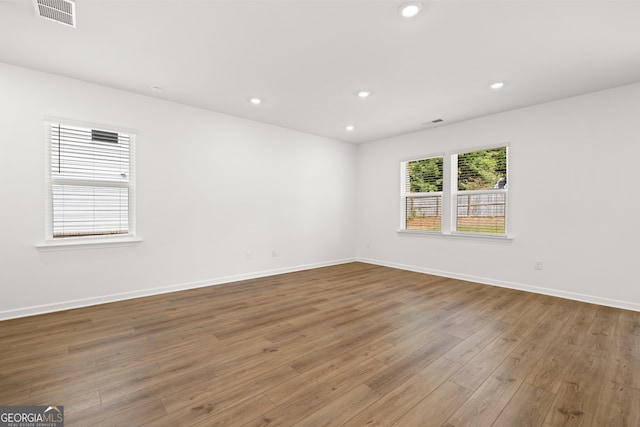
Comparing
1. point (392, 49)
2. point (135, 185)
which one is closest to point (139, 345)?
point (135, 185)

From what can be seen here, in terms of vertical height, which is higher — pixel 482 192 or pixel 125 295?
pixel 482 192

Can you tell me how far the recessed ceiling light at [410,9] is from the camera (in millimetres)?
2047

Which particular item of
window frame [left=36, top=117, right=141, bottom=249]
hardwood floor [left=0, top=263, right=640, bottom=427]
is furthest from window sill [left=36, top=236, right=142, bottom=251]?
hardwood floor [left=0, top=263, right=640, bottom=427]

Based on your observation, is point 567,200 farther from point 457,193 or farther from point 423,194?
point 423,194

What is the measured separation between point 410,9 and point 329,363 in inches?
110

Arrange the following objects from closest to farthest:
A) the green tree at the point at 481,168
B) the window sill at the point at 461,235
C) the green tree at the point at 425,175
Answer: the window sill at the point at 461,235, the green tree at the point at 481,168, the green tree at the point at 425,175

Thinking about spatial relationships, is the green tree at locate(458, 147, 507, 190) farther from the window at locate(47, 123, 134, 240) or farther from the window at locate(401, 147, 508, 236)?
the window at locate(47, 123, 134, 240)

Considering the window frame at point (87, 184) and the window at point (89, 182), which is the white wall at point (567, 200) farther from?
the window at point (89, 182)

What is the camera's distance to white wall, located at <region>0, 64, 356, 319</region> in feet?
9.87

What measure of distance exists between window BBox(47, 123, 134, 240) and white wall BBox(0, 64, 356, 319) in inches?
4.8

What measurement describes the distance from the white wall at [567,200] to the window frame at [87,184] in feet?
16.4

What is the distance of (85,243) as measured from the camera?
3.33m

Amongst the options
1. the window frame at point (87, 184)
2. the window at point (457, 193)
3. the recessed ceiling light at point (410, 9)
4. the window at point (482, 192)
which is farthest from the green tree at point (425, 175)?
the window frame at point (87, 184)

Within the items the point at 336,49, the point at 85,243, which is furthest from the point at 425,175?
the point at 85,243
